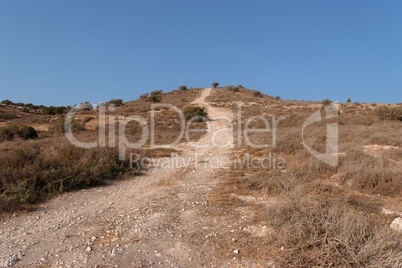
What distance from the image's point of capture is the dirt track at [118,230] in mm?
3627

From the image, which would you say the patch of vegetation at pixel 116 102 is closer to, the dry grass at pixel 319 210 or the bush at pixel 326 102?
the bush at pixel 326 102

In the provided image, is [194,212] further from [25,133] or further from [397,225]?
[25,133]

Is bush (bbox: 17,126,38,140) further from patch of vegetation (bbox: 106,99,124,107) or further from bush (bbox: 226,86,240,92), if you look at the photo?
bush (bbox: 226,86,240,92)

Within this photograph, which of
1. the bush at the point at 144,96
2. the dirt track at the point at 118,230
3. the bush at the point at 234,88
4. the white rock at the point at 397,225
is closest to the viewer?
the dirt track at the point at 118,230

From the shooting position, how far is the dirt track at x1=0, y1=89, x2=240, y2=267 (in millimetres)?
3627

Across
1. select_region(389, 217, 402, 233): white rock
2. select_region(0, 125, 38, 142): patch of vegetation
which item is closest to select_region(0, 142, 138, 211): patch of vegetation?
select_region(389, 217, 402, 233): white rock

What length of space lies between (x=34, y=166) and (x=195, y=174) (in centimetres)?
443

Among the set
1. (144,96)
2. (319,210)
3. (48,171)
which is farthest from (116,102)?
(319,210)

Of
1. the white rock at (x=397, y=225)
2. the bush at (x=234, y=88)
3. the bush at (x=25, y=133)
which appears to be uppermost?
the bush at (x=234, y=88)

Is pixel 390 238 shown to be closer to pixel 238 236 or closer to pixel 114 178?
pixel 238 236

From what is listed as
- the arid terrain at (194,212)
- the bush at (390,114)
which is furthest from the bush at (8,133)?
the bush at (390,114)

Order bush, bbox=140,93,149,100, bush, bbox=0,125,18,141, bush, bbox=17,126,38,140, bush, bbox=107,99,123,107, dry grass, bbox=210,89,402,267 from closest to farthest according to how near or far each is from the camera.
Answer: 1. dry grass, bbox=210,89,402,267
2. bush, bbox=0,125,18,141
3. bush, bbox=17,126,38,140
4. bush, bbox=107,99,123,107
5. bush, bbox=140,93,149,100

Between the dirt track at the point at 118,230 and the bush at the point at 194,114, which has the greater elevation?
the bush at the point at 194,114

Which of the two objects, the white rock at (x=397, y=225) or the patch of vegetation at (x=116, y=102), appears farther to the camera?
the patch of vegetation at (x=116, y=102)
